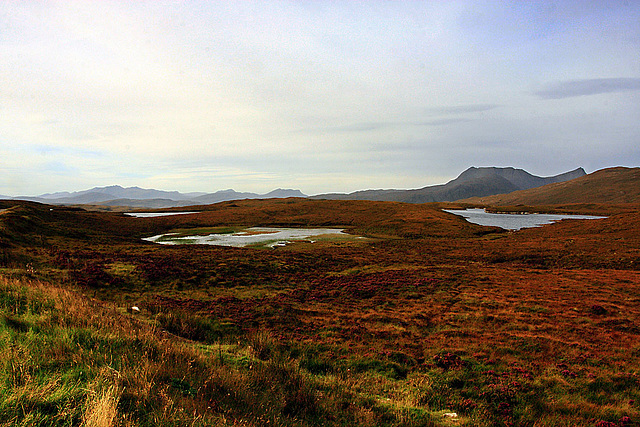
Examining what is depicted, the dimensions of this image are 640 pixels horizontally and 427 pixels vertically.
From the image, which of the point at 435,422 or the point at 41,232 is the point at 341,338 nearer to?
the point at 435,422

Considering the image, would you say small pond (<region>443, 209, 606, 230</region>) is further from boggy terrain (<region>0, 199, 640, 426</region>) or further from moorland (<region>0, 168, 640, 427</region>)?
moorland (<region>0, 168, 640, 427</region>)

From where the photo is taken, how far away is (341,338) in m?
14.2

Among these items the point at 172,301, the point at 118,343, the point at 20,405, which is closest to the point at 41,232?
the point at 172,301

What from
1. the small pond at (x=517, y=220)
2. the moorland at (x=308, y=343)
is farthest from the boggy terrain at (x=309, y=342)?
the small pond at (x=517, y=220)

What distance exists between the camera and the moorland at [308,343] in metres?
5.54

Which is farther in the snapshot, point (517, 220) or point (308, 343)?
point (517, 220)

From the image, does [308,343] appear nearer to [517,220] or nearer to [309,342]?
[309,342]

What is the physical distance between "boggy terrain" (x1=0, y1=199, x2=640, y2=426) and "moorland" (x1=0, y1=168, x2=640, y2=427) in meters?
0.06

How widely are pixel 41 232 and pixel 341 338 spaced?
146 feet

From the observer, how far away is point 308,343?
13180 mm

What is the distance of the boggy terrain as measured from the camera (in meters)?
5.57

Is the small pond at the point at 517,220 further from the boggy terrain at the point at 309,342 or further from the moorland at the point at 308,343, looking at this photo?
the moorland at the point at 308,343

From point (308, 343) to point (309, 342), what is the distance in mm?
117

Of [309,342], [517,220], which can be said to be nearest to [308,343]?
[309,342]
